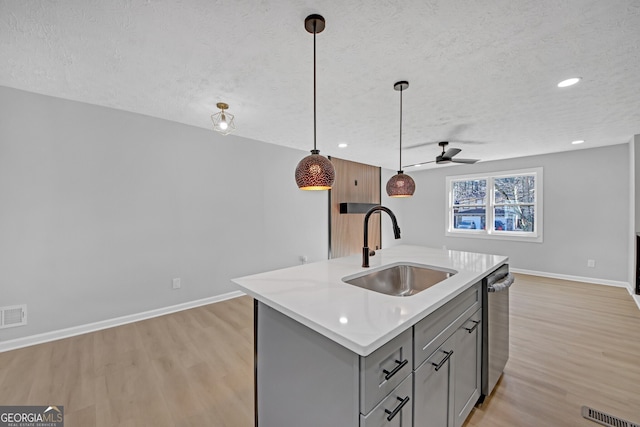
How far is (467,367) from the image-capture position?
59.9 inches

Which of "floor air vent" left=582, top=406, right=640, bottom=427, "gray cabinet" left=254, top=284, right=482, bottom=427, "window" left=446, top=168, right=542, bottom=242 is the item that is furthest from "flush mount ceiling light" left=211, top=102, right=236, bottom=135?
"window" left=446, top=168, right=542, bottom=242

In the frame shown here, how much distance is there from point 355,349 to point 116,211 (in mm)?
3203

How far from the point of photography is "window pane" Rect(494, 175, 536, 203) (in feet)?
16.8

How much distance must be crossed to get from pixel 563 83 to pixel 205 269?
4.43 metres

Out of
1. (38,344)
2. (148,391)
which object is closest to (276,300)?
(148,391)

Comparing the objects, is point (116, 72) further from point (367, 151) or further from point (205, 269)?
point (367, 151)

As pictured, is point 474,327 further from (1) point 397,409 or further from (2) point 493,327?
(1) point 397,409

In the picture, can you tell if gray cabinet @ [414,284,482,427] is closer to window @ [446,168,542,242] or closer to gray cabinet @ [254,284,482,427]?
gray cabinet @ [254,284,482,427]

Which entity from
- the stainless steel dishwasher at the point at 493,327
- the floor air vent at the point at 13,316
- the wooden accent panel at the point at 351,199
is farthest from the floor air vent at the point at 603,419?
the floor air vent at the point at 13,316

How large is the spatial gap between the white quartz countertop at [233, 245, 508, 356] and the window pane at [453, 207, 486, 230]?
15.0 feet

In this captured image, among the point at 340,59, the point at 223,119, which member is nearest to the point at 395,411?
the point at 340,59

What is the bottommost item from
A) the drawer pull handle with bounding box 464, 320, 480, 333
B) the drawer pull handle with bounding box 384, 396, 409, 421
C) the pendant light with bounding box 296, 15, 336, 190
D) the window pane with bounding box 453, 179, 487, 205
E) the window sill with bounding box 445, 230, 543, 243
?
the drawer pull handle with bounding box 384, 396, 409, 421

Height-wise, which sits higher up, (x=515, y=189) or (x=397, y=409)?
(x=515, y=189)

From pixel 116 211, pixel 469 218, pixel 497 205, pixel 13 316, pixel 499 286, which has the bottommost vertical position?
pixel 13 316
